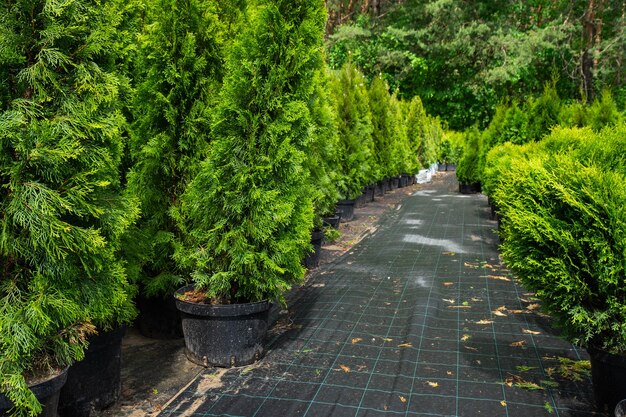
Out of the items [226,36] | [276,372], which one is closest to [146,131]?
[226,36]

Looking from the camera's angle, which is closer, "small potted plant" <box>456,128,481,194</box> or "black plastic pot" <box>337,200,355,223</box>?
"black plastic pot" <box>337,200,355,223</box>

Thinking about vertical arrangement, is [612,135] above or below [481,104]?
below

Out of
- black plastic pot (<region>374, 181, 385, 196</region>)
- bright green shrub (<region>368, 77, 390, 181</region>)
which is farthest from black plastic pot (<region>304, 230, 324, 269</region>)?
black plastic pot (<region>374, 181, 385, 196</region>)

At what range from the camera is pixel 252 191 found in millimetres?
4062

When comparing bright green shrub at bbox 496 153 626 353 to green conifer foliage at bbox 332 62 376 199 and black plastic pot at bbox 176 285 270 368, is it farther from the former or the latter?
green conifer foliage at bbox 332 62 376 199

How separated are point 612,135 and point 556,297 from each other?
2299mm

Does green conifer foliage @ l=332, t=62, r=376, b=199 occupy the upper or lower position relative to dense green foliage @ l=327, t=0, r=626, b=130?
lower

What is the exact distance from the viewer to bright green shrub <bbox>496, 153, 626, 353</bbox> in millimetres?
2969

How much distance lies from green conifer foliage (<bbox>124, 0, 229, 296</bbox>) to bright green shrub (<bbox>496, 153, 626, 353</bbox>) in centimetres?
289

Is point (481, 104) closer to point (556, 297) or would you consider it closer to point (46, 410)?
point (556, 297)

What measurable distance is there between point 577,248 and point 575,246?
0.02 metres

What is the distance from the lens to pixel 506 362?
3977 millimetres

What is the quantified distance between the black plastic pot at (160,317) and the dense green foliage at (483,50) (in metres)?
22.4

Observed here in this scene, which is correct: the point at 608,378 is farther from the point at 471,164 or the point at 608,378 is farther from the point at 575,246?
the point at 471,164
